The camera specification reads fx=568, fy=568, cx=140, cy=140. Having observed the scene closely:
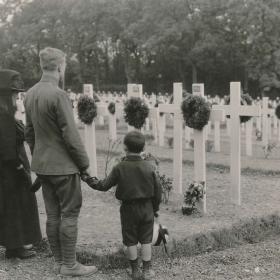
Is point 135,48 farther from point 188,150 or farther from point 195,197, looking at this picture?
point 195,197

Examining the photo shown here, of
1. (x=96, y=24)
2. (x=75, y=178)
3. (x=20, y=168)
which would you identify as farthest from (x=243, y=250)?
(x=96, y=24)

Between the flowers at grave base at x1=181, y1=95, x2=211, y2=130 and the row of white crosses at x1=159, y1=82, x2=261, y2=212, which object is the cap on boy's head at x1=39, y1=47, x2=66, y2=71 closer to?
the flowers at grave base at x1=181, y1=95, x2=211, y2=130

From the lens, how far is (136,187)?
4387 millimetres

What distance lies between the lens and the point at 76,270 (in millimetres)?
4570

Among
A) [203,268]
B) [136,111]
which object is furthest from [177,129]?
[203,268]

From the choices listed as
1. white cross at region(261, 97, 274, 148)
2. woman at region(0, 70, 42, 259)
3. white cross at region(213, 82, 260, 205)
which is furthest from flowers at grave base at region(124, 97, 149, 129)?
white cross at region(261, 97, 274, 148)

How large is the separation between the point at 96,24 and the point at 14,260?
36.0 m

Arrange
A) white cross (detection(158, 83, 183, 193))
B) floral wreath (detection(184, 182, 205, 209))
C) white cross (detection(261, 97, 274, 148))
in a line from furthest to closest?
white cross (detection(261, 97, 274, 148)) → white cross (detection(158, 83, 183, 193)) → floral wreath (detection(184, 182, 205, 209))

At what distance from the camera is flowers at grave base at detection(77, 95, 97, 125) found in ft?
27.4

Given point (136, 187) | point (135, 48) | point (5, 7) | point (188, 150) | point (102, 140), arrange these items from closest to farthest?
point (136, 187), point (188, 150), point (102, 140), point (135, 48), point (5, 7)

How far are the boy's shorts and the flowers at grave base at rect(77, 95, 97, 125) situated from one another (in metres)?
4.05

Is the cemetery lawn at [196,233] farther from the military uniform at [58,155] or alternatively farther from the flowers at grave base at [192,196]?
the military uniform at [58,155]

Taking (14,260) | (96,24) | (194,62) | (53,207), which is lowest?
(14,260)

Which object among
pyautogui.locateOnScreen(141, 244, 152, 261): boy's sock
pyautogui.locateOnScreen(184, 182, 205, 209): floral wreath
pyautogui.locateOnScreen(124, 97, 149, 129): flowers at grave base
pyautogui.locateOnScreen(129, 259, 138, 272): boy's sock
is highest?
pyautogui.locateOnScreen(124, 97, 149, 129): flowers at grave base
